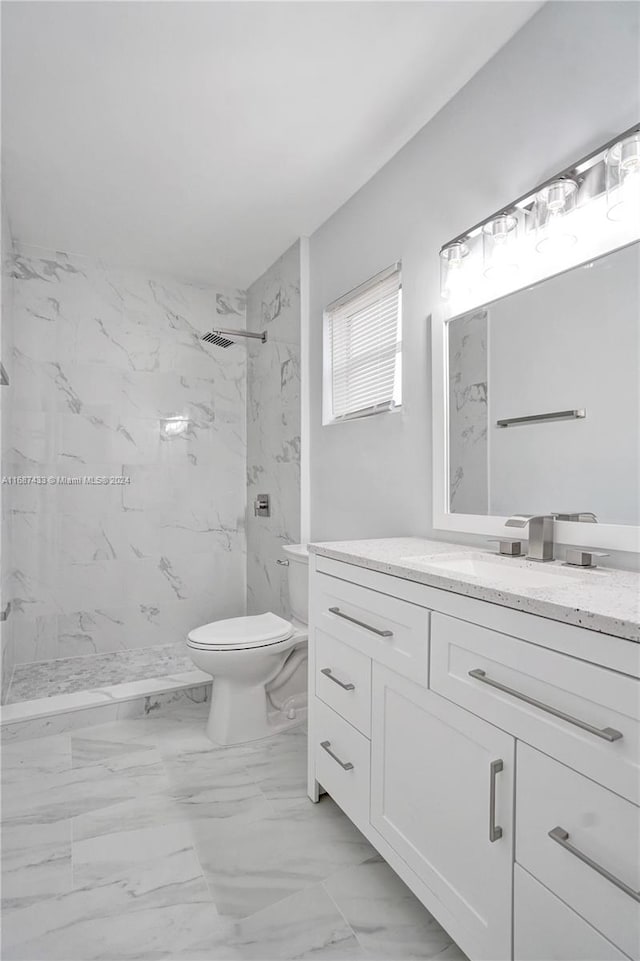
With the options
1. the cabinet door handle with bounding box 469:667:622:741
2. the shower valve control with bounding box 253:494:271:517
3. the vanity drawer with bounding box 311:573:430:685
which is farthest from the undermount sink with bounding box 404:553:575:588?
the shower valve control with bounding box 253:494:271:517

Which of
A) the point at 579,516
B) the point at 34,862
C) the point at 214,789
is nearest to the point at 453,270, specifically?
the point at 579,516

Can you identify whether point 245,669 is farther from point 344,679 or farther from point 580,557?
point 580,557

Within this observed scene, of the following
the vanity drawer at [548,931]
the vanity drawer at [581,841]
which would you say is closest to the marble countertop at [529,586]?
the vanity drawer at [581,841]

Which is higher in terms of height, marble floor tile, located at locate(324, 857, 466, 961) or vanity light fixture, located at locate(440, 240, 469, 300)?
vanity light fixture, located at locate(440, 240, 469, 300)

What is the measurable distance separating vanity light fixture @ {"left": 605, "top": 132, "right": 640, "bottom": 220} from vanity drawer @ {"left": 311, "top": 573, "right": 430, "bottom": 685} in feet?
3.57

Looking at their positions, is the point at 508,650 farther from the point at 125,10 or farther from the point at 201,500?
the point at 201,500

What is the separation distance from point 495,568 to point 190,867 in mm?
1230

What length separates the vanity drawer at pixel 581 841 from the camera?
0.75 meters

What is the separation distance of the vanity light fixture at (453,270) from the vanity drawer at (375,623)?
1.08m

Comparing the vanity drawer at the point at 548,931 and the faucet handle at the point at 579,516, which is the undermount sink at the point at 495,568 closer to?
the faucet handle at the point at 579,516

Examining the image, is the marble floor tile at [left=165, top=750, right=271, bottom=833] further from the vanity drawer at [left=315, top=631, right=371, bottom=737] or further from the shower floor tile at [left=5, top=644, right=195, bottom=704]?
the shower floor tile at [left=5, top=644, right=195, bottom=704]

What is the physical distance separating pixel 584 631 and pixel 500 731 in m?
0.29

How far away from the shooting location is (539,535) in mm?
1429

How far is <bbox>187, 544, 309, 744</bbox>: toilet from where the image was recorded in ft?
7.09
